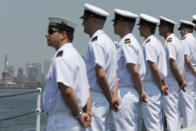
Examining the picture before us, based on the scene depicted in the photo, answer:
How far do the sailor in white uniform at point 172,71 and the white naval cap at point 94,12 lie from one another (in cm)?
213

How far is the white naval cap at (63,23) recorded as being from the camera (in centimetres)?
399

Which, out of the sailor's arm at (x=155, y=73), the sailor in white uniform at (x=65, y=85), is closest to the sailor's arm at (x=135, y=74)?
the sailor's arm at (x=155, y=73)

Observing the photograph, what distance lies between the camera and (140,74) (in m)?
5.93

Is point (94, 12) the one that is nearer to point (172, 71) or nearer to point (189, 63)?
point (172, 71)

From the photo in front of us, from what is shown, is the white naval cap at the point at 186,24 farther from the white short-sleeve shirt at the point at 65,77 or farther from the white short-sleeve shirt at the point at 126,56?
the white short-sleeve shirt at the point at 65,77

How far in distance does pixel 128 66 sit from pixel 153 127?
1.20m

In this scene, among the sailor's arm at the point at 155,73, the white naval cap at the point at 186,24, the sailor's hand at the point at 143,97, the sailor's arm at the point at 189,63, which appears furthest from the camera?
the white naval cap at the point at 186,24

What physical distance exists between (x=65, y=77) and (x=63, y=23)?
1.61 feet

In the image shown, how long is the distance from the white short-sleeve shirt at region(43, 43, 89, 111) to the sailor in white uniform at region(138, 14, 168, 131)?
2497 millimetres

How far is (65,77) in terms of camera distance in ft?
12.4

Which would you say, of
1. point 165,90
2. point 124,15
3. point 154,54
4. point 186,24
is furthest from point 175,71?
point 124,15

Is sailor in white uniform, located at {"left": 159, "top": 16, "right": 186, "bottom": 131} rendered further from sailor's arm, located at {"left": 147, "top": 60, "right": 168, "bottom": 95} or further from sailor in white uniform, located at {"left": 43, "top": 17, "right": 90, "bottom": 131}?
sailor in white uniform, located at {"left": 43, "top": 17, "right": 90, "bottom": 131}

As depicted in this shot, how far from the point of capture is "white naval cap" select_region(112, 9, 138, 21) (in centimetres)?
568

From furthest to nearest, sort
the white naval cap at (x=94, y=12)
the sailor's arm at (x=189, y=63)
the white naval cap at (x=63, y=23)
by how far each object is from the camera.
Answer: the sailor's arm at (x=189, y=63) → the white naval cap at (x=94, y=12) → the white naval cap at (x=63, y=23)
